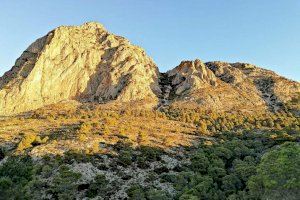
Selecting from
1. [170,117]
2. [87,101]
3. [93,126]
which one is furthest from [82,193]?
[87,101]

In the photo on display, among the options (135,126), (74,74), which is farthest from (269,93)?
(74,74)

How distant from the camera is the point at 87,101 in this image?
144500mm

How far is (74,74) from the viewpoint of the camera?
502 feet

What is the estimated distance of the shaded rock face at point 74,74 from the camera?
13975cm

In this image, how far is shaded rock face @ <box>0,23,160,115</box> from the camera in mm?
139750

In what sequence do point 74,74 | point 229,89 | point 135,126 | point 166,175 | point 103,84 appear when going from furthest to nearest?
point 74,74, point 103,84, point 229,89, point 135,126, point 166,175

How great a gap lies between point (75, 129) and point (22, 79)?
5903cm

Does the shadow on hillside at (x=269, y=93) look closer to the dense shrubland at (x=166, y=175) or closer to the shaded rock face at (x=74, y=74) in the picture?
the shaded rock face at (x=74, y=74)

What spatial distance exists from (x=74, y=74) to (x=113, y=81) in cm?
1456

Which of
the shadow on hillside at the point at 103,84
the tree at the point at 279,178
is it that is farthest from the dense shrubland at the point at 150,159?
the shadow on hillside at the point at 103,84

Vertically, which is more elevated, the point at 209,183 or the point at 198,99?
the point at 198,99

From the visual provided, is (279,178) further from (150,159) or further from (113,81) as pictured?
(113,81)

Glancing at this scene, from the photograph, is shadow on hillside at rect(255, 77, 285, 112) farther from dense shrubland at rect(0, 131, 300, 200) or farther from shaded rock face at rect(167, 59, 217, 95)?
dense shrubland at rect(0, 131, 300, 200)

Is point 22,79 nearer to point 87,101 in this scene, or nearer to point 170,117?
point 87,101
